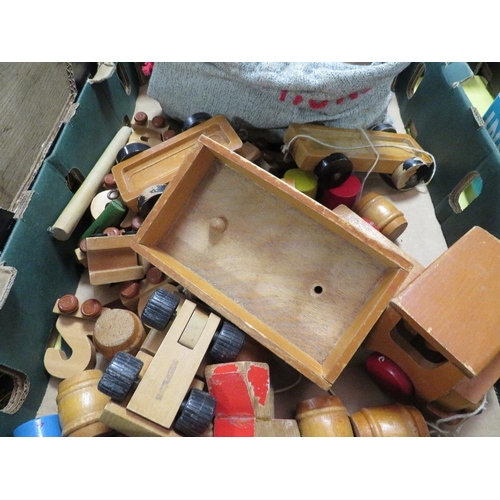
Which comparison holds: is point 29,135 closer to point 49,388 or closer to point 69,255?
point 69,255

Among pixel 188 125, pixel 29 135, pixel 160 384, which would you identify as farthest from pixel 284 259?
pixel 29 135

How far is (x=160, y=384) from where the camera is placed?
66cm

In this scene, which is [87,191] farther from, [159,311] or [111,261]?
[159,311]

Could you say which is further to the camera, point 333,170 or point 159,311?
point 333,170

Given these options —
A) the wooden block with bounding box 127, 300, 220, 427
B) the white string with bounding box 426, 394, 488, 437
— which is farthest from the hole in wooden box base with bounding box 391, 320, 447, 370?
the wooden block with bounding box 127, 300, 220, 427

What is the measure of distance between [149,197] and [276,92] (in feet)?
1.32

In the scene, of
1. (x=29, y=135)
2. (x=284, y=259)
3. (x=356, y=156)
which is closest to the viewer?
(x=284, y=259)

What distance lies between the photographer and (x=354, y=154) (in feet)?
3.38

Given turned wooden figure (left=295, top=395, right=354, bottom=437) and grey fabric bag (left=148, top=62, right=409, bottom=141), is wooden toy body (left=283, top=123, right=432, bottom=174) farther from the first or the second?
turned wooden figure (left=295, top=395, right=354, bottom=437)

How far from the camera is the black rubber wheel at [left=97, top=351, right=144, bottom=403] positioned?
25.1 inches

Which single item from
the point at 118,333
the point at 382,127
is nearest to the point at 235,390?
the point at 118,333

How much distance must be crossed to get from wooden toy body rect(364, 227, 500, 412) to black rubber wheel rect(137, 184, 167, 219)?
54cm

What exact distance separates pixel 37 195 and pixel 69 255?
176mm

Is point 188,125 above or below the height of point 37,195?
above
